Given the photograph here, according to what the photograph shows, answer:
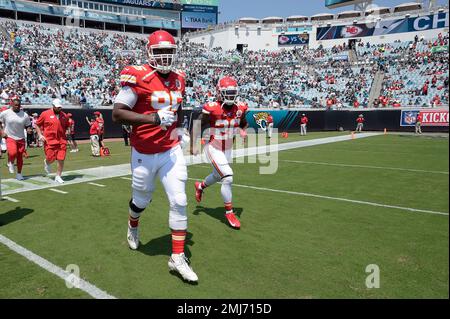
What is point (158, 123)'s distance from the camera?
369 cm

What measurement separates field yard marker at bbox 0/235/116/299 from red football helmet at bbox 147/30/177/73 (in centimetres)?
234

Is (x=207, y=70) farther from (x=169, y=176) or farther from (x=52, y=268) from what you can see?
(x=52, y=268)

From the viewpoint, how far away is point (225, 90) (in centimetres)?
584

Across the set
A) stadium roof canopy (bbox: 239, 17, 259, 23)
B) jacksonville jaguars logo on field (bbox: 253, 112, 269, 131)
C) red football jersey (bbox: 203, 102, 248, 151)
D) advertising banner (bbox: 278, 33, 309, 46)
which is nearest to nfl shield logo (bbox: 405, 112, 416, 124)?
jacksonville jaguars logo on field (bbox: 253, 112, 269, 131)

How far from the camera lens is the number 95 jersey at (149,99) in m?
3.83

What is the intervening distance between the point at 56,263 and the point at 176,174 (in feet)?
5.74

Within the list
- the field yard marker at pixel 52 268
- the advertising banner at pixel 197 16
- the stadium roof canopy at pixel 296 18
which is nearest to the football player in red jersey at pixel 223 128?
the field yard marker at pixel 52 268

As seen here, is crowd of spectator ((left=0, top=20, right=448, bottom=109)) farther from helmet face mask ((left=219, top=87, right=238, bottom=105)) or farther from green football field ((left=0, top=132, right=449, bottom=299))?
helmet face mask ((left=219, top=87, right=238, bottom=105))

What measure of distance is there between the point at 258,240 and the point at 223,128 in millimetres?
2043

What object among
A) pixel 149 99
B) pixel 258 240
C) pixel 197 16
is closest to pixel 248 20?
pixel 197 16

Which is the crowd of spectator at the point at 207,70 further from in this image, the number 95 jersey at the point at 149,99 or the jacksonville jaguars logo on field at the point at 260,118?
the number 95 jersey at the point at 149,99

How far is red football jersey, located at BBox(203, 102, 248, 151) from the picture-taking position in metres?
6.02

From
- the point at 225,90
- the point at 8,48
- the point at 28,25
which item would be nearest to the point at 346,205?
the point at 225,90

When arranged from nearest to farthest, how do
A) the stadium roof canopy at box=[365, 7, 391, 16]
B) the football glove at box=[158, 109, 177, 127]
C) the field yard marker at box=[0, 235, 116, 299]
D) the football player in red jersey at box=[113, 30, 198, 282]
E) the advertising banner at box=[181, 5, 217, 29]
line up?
1. the field yard marker at box=[0, 235, 116, 299]
2. the football glove at box=[158, 109, 177, 127]
3. the football player in red jersey at box=[113, 30, 198, 282]
4. the stadium roof canopy at box=[365, 7, 391, 16]
5. the advertising banner at box=[181, 5, 217, 29]
